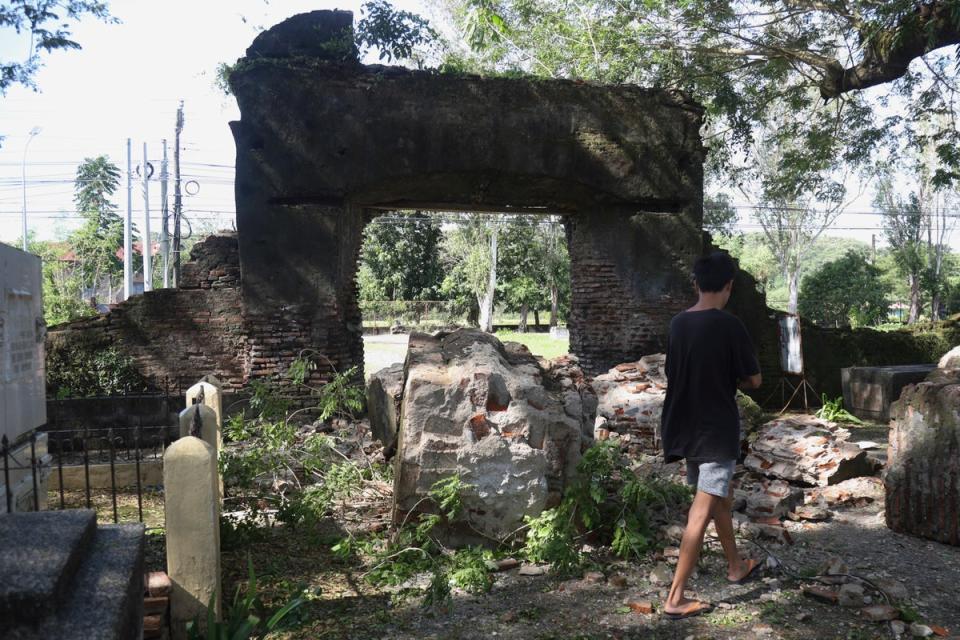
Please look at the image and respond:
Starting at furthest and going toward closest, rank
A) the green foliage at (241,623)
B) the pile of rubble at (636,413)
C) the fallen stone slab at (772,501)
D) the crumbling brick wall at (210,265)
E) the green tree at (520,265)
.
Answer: the green tree at (520,265) → the crumbling brick wall at (210,265) → the pile of rubble at (636,413) → the fallen stone slab at (772,501) → the green foliage at (241,623)

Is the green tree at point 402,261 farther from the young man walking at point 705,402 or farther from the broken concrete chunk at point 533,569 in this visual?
the young man walking at point 705,402

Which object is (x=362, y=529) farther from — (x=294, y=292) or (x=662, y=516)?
(x=294, y=292)

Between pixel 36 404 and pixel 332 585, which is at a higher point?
pixel 36 404

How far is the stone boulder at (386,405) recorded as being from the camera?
5867 millimetres

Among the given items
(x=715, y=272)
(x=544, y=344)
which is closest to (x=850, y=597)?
(x=715, y=272)

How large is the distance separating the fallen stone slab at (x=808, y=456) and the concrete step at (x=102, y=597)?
5463mm

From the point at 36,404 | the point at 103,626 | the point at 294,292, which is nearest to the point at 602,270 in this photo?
the point at 294,292

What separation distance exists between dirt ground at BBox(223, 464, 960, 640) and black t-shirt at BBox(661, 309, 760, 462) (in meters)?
0.81

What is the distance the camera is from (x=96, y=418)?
332 inches

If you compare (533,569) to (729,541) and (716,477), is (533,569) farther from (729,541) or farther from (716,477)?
(716,477)

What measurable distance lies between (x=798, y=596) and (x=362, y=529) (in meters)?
2.80

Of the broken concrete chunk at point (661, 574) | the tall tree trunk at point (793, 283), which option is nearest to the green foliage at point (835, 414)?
the broken concrete chunk at point (661, 574)

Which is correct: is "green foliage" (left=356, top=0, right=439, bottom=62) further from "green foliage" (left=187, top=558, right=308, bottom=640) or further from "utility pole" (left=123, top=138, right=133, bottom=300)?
"utility pole" (left=123, top=138, right=133, bottom=300)

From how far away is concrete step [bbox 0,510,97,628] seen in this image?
89.4 inches
